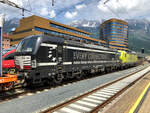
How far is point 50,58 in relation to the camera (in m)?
10.1

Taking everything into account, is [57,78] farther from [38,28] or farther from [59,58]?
[38,28]

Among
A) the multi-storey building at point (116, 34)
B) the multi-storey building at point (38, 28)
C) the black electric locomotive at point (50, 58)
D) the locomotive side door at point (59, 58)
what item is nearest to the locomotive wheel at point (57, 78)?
the black electric locomotive at point (50, 58)

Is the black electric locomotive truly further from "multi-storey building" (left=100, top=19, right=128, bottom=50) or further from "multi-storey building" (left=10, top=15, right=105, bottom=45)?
"multi-storey building" (left=100, top=19, right=128, bottom=50)

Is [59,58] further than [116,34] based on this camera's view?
No

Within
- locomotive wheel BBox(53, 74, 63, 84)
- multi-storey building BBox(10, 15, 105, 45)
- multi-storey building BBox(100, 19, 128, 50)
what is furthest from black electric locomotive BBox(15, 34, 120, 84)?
A: multi-storey building BBox(100, 19, 128, 50)

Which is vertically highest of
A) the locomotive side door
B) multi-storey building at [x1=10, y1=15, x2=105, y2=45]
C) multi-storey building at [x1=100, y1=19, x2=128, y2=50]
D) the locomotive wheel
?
multi-storey building at [x1=100, y1=19, x2=128, y2=50]

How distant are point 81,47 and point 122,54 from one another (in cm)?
1471

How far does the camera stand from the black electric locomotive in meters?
9.03

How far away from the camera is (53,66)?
10352 mm

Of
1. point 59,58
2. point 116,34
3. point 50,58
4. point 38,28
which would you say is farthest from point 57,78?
point 116,34

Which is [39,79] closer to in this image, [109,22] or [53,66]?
[53,66]

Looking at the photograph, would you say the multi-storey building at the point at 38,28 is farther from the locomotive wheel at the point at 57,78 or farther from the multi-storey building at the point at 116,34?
the multi-storey building at the point at 116,34

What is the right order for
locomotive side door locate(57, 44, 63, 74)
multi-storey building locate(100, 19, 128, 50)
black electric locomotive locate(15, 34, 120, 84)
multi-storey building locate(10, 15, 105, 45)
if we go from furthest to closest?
multi-storey building locate(100, 19, 128, 50), multi-storey building locate(10, 15, 105, 45), locomotive side door locate(57, 44, 63, 74), black electric locomotive locate(15, 34, 120, 84)

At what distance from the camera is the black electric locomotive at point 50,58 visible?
29.6ft
